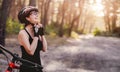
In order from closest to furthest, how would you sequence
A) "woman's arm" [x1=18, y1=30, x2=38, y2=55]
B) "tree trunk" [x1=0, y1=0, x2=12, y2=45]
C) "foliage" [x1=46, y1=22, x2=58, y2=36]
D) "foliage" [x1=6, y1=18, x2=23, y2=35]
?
"woman's arm" [x1=18, y1=30, x2=38, y2=55] < "tree trunk" [x1=0, y1=0, x2=12, y2=45] < "foliage" [x1=6, y1=18, x2=23, y2=35] < "foliage" [x1=46, y1=22, x2=58, y2=36]

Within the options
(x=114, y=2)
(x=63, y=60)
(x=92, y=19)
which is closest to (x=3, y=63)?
(x=63, y=60)

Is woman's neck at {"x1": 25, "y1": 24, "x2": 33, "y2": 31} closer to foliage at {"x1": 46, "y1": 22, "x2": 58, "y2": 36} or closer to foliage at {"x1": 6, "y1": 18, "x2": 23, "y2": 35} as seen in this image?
foliage at {"x1": 6, "y1": 18, "x2": 23, "y2": 35}

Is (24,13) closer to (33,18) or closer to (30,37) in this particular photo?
(33,18)

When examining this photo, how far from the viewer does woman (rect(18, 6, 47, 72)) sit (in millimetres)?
5031

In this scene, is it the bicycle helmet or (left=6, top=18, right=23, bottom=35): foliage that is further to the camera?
(left=6, top=18, right=23, bottom=35): foliage

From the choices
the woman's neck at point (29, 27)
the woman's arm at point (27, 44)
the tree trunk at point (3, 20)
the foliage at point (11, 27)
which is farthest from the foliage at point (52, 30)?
the woman's arm at point (27, 44)

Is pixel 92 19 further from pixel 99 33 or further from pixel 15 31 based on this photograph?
pixel 15 31

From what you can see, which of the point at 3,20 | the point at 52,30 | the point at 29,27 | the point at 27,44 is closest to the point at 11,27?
the point at 52,30

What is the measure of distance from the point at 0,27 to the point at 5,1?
4.12 feet

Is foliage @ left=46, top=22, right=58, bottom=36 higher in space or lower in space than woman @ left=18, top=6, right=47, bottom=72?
lower

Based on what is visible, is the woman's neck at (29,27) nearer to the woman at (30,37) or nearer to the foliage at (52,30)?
the woman at (30,37)

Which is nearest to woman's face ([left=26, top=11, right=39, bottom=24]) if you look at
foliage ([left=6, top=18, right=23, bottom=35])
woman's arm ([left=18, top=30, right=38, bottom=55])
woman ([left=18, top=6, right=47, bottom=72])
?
woman ([left=18, top=6, right=47, bottom=72])

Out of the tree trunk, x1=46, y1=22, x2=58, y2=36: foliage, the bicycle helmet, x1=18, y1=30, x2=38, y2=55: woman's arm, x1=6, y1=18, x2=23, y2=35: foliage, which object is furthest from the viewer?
x1=46, y1=22, x2=58, y2=36: foliage

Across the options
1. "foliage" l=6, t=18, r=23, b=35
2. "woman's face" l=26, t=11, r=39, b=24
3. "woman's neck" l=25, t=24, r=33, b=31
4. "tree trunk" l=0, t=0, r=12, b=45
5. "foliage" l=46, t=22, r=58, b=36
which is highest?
"woman's face" l=26, t=11, r=39, b=24
